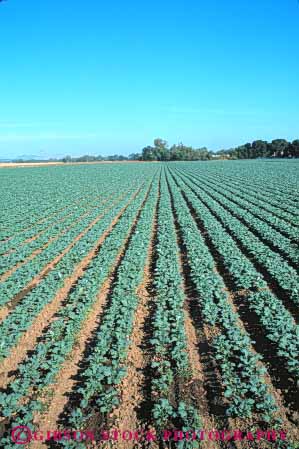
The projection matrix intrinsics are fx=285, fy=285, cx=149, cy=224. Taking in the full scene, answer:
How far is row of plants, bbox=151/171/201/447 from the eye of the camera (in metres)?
4.02

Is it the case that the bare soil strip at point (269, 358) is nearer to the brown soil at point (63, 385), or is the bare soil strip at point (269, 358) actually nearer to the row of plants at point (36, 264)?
the brown soil at point (63, 385)

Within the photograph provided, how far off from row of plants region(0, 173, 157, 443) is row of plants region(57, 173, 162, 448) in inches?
18.7

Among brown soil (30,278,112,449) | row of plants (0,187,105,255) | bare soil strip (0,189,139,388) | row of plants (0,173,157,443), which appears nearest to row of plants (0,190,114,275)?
row of plants (0,187,105,255)

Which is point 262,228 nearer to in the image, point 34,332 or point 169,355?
point 169,355

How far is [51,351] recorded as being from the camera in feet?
17.6

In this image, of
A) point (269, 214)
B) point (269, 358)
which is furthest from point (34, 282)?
point (269, 214)

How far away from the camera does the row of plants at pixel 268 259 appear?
7.51m

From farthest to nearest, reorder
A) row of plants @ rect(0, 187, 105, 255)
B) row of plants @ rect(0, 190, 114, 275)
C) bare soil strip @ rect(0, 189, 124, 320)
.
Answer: row of plants @ rect(0, 187, 105, 255)
row of plants @ rect(0, 190, 114, 275)
bare soil strip @ rect(0, 189, 124, 320)

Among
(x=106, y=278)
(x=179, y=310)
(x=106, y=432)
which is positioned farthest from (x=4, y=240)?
(x=106, y=432)

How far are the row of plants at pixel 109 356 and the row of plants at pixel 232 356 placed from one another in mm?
1675

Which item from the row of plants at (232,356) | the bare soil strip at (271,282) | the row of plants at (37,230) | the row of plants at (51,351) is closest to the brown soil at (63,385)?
the row of plants at (51,351)

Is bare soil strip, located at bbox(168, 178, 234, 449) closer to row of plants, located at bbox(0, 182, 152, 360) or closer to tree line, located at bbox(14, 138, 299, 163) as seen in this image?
→ row of plants, located at bbox(0, 182, 152, 360)

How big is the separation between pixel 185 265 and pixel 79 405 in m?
5.89

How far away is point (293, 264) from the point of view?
30.5 feet
